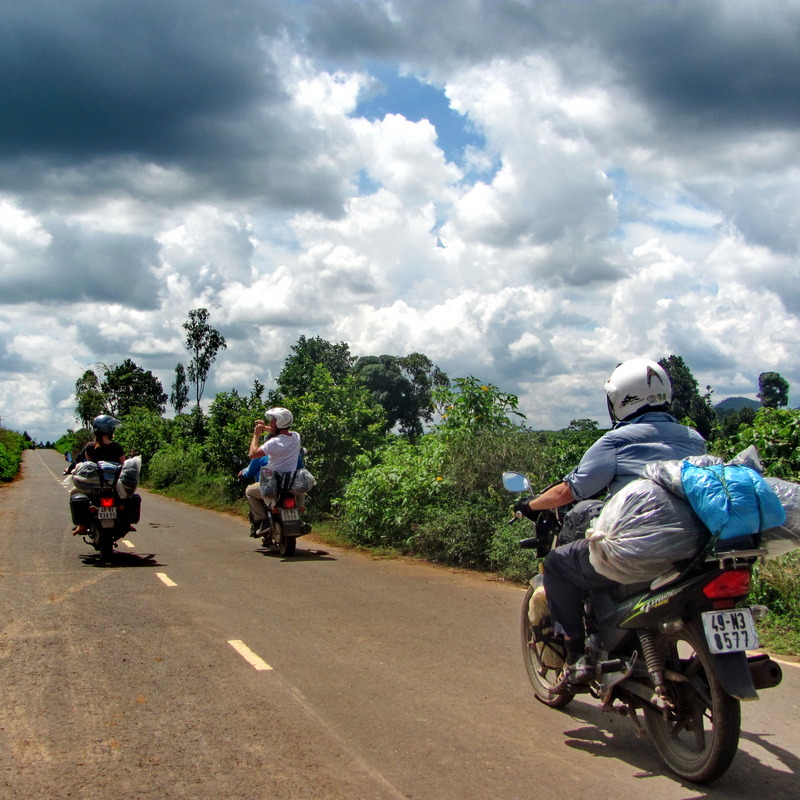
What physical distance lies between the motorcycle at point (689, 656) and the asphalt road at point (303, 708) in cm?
24

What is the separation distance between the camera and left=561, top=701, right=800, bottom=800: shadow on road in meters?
3.69

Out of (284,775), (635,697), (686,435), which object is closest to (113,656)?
(284,775)

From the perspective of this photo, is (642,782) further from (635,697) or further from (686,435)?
(686,435)

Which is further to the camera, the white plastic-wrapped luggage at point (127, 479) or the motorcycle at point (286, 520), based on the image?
the motorcycle at point (286, 520)

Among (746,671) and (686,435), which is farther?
(686,435)

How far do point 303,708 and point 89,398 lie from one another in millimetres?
63598

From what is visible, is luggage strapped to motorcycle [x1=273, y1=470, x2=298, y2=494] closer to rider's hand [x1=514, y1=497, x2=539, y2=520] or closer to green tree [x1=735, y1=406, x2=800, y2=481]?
green tree [x1=735, y1=406, x2=800, y2=481]

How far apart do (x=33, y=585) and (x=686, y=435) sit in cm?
709

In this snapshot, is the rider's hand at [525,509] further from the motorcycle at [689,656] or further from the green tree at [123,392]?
the green tree at [123,392]

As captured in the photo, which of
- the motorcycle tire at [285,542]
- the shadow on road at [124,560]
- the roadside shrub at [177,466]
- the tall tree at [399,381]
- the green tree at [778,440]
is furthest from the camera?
the tall tree at [399,381]

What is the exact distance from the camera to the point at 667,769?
3.94 metres

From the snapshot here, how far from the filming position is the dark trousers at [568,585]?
168 inches

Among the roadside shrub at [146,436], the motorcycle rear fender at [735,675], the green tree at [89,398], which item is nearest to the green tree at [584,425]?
the motorcycle rear fender at [735,675]

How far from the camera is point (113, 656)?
573 centimetres
